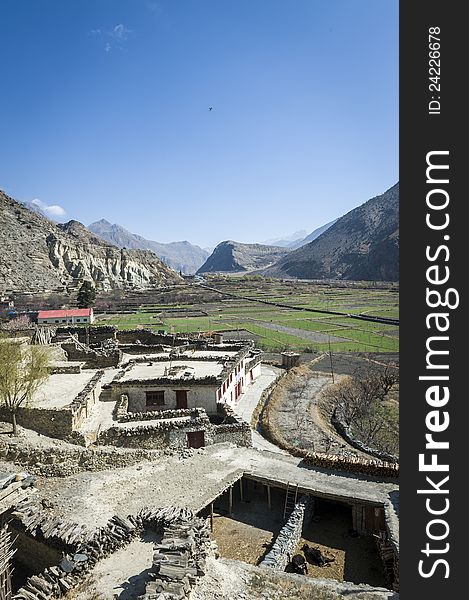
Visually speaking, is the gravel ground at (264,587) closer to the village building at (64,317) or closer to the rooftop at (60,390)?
the rooftop at (60,390)

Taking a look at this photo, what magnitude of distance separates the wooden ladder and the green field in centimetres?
4017

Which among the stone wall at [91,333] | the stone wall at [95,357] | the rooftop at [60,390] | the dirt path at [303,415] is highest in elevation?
the stone wall at [91,333]

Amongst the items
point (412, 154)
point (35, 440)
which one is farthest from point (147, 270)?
point (412, 154)

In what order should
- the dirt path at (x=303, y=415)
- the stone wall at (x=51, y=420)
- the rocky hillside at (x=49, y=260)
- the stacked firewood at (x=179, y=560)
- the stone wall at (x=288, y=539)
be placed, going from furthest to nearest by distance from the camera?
the rocky hillside at (x=49, y=260) → the dirt path at (x=303, y=415) → the stone wall at (x=51, y=420) → the stone wall at (x=288, y=539) → the stacked firewood at (x=179, y=560)

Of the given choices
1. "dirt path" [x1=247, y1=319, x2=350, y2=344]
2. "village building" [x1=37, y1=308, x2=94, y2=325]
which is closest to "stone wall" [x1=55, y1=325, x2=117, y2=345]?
"village building" [x1=37, y1=308, x2=94, y2=325]

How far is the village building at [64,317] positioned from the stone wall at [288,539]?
207 feet

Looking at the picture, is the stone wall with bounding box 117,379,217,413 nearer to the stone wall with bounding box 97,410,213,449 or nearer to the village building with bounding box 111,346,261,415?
the village building with bounding box 111,346,261,415

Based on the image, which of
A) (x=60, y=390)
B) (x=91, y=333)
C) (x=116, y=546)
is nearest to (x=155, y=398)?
(x=60, y=390)

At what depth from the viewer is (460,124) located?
7004 millimetres

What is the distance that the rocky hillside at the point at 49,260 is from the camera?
116 m

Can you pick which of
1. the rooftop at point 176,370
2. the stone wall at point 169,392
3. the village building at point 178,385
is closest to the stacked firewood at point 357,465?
the stone wall at point 169,392

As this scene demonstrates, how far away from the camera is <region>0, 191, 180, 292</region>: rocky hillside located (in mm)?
115750

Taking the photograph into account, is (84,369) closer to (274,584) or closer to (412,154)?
(274,584)

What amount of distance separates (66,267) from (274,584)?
14283 centimetres
